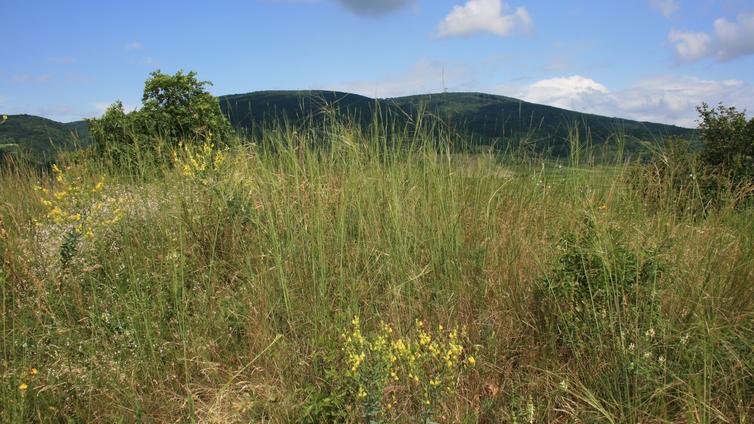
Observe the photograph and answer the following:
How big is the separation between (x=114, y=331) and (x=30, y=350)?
369mm

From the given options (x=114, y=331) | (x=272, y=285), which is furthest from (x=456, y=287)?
(x=114, y=331)

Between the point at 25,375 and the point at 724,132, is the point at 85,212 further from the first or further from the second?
the point at 724,132

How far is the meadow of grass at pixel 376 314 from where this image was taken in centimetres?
205

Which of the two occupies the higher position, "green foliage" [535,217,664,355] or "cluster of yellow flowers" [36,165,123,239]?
"cluster of yellow flowers" [36,165,123,239]

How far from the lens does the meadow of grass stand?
6.72 feet

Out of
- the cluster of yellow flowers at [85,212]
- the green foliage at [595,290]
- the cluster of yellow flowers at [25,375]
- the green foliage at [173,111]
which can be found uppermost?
the green foliage at [173,111]

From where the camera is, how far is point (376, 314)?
246 cm

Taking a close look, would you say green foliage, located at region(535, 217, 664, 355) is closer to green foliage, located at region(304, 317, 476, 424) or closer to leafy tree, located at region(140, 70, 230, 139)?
green foliage, located at region(304, 317, 476, 424)

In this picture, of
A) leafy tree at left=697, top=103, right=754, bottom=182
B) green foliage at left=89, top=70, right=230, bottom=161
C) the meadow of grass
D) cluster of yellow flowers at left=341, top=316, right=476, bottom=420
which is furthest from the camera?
leafy tree at left=697, top=103, right=754, bottom=182

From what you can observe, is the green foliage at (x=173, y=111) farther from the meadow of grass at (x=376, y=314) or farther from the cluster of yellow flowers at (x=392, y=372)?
the cluster of yellow flowers at (x=392, y=372)

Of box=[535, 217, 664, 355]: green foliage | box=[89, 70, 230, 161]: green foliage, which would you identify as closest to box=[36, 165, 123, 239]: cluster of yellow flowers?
box=[535, 217, 664, 355]: green foliage

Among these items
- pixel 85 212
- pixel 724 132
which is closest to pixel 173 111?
pixel 85 212

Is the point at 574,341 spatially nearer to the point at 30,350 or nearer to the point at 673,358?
the point at 673,358

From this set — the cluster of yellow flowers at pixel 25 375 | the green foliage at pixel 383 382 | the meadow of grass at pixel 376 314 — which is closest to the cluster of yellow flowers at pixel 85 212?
the meadow of grass at pixel 376 314
